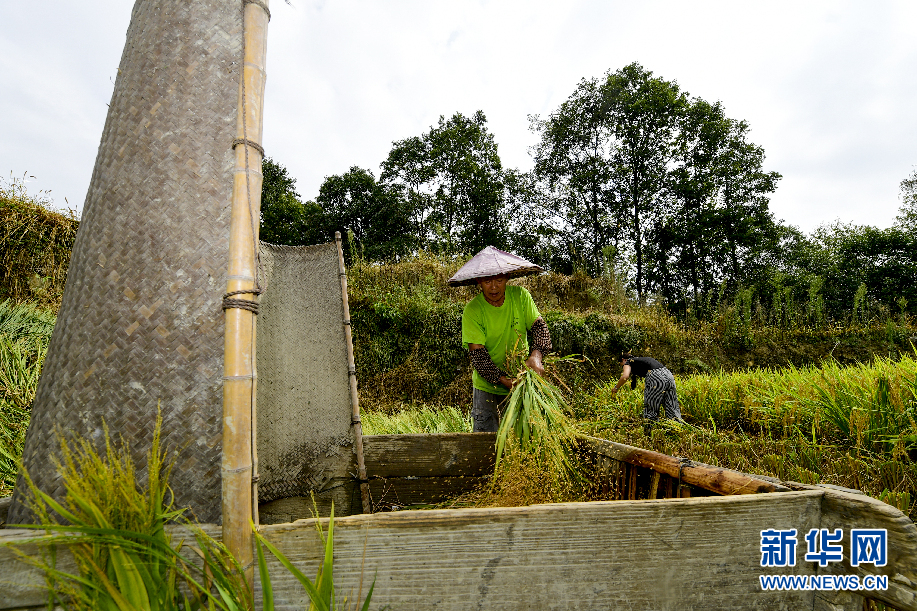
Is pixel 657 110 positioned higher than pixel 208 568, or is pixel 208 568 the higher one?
pixel 657 110

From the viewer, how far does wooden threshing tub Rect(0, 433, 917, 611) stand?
1122 millimetres

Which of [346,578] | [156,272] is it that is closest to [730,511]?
[346,578]

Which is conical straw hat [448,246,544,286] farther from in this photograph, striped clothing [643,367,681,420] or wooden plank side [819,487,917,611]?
striped clothing [643,367,681,420]

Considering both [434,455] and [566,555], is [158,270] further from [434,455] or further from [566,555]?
[434,455]

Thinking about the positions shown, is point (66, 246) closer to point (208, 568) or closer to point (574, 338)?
point (208, 568)

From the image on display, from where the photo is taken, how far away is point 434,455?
2.57m

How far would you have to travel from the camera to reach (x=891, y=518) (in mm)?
1151

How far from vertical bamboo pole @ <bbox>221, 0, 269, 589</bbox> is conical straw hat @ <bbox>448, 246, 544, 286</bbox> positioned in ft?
6.09

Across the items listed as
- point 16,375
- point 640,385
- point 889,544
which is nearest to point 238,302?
point 889,544

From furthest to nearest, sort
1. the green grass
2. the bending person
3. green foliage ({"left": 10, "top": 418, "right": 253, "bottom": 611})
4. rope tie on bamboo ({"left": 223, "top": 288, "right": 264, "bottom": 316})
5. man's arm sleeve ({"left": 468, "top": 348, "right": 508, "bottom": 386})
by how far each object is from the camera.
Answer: the bending person < man's arm sleeve ({"left": 468, "top": 348, "right": 508, "bottom": 386}) < the green grass < rope tie on bamboo ({"left": 223, "top": 288, "right": 264, "bottom": 316}) < green foliage ({"left": 10, "top": 418, "right": 253, "bottom": 611})

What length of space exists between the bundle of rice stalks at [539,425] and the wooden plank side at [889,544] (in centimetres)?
101

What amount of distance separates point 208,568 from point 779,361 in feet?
41.5

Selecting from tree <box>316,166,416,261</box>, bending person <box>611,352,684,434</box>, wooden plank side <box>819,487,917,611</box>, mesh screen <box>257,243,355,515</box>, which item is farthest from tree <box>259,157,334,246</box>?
wooden plank side <box>819,487,917,611</box>

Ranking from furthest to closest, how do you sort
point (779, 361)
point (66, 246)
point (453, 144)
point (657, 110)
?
point (453, 144) → point (657, 110) → point (779, 361) → point (66, 246)
